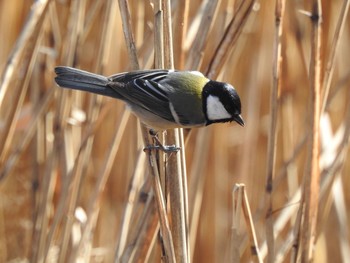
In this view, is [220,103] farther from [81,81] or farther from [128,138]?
[128,138]

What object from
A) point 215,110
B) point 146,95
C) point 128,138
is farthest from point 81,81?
point 128,138

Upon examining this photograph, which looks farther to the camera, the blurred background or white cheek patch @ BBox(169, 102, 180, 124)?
the blurred background

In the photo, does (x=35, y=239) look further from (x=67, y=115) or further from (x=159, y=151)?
(x=159, y=151)

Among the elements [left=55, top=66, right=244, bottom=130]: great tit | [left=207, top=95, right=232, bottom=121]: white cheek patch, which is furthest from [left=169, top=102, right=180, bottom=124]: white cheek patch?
[left=207, top=95, right=232, bottom=121]: white cheek patch

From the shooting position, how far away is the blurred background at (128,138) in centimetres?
199

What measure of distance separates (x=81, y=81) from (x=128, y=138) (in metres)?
1.18

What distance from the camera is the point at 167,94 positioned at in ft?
6.20

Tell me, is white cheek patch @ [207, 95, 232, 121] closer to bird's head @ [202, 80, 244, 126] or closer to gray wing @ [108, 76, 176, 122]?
bird's head @ [202, 80, 244, 126]

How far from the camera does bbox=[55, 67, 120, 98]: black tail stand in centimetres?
171

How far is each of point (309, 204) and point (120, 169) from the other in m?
1.41

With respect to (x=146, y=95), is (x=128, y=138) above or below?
below

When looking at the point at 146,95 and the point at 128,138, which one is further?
the point at 128,138

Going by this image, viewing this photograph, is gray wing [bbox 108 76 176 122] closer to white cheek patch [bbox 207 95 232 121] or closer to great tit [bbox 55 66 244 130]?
great tit [bbox 55 66 244 130]

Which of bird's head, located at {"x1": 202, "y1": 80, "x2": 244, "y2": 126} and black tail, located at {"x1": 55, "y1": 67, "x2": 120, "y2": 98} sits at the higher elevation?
black tail, located at {"x1": 55, "y1": 67, "x2": 120, "y2": 98}
